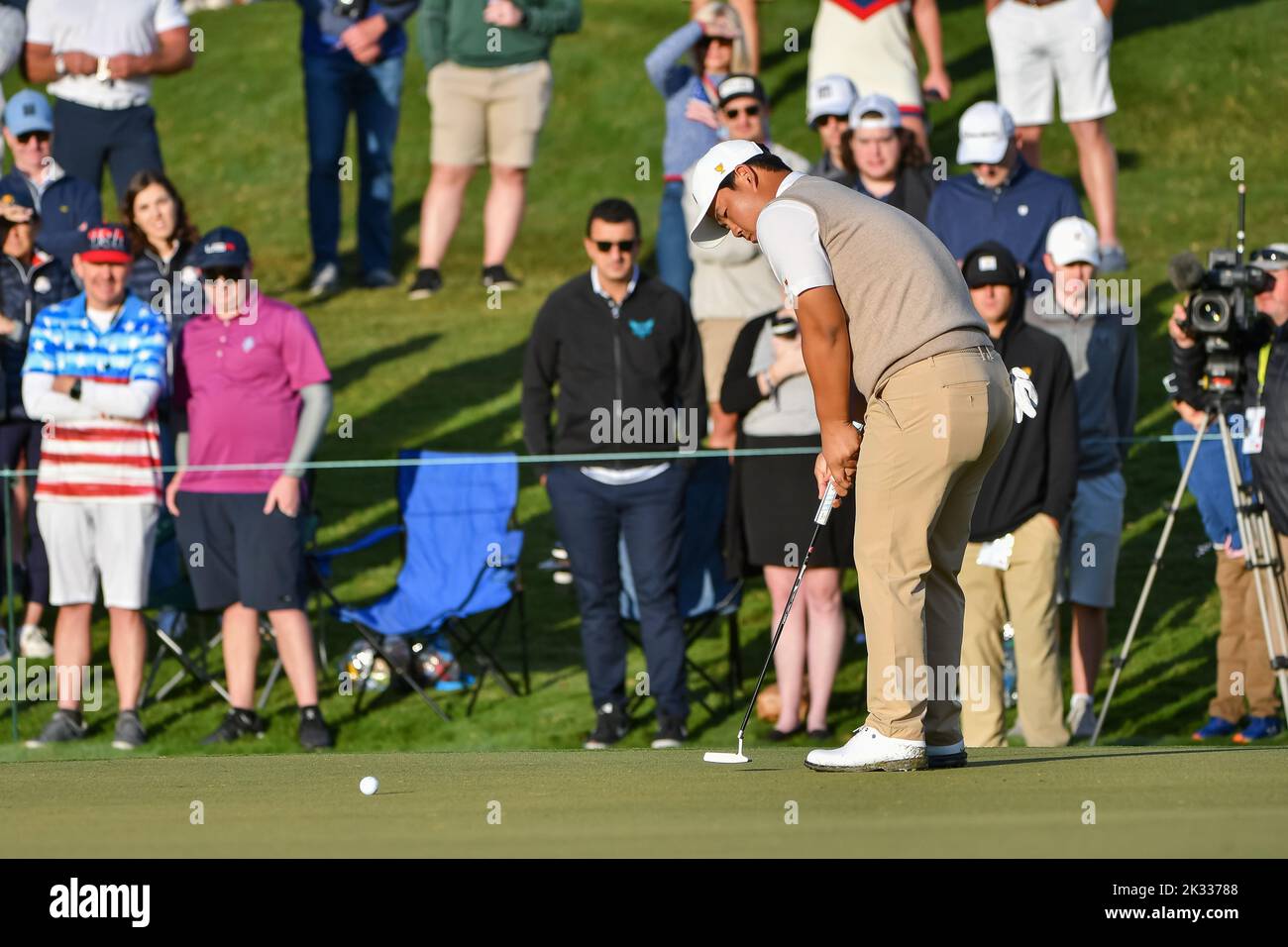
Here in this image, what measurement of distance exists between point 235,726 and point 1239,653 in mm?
4847

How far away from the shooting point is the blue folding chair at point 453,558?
10.9 metres

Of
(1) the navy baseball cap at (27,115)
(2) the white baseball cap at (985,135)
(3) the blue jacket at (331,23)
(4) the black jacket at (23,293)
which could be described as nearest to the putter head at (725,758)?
(2) the white baseball cap at (985,135)

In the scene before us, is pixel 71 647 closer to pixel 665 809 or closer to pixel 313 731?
pixel 313 731

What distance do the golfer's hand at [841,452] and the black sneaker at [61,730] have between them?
5.22 metres

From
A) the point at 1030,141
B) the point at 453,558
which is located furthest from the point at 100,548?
the point at 1030,141

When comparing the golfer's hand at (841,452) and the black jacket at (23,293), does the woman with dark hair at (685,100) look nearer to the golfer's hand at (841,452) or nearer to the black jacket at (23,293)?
the black jacket at (23,293)

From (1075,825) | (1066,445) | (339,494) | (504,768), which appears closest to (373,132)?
(339,494)

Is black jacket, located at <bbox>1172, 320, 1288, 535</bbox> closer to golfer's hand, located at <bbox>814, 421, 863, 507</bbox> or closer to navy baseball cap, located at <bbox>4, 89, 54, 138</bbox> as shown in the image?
golfer's hand, located at <bbox>814, 421, 863, 507</bbox>

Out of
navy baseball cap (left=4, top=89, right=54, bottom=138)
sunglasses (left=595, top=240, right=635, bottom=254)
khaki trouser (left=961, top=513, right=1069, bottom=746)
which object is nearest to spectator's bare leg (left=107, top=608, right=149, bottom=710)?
sunglasses (left=595, top=240, right=635, bottom=254)

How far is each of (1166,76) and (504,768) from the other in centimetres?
1553

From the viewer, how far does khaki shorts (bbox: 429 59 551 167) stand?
1487 cm

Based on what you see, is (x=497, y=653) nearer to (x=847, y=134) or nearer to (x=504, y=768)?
(x=847, y=134)

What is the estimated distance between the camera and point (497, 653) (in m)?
11.7

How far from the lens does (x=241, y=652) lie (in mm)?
10500
